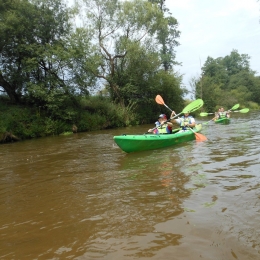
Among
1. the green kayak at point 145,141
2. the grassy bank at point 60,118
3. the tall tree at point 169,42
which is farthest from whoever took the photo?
the tall tree at point 169,42

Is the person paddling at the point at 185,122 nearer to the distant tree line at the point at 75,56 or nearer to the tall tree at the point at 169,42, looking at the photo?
the distant tree line at the point at 75,56

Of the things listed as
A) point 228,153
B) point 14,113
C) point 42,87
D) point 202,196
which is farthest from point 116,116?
point 202,196

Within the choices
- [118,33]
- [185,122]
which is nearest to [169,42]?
[118,33]

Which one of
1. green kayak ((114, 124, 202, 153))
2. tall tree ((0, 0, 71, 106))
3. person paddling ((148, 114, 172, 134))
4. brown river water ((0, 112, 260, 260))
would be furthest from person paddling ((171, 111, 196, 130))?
tall tree ((0, 0, 71, 106))

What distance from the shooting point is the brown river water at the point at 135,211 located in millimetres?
2246

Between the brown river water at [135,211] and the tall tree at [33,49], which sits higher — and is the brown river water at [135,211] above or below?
below

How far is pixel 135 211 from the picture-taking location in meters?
3.05

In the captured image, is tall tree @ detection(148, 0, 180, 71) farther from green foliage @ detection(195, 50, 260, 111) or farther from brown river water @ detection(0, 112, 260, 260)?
brown river water @ detection(0, 112, 260, 260)

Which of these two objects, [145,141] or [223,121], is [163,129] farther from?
[223,121]

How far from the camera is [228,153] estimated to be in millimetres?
6090

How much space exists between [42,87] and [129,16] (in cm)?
888

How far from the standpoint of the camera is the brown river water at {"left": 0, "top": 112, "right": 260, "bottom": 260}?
7.37 ft

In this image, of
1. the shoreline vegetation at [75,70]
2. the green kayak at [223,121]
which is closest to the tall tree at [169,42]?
the shoreline vegetation at [75,70]

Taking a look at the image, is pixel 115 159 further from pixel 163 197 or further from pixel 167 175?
pixel 163 197
